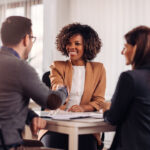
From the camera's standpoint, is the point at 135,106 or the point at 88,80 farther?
the point at 88,80

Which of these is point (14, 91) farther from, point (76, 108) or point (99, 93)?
point (99, 93)


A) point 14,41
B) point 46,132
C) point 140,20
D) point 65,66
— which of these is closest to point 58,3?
point 140,20

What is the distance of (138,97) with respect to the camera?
163 cm

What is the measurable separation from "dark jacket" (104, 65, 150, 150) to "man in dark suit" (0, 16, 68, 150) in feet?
1.31

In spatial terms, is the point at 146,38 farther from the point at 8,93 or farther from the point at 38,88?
the point at 8,93

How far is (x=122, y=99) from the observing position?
1646mm

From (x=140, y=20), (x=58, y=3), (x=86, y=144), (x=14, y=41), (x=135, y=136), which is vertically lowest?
(x=86, y=144)

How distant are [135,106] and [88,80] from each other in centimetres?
92

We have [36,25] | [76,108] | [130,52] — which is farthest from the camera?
[36,25]

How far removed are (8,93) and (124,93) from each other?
2.01 ft

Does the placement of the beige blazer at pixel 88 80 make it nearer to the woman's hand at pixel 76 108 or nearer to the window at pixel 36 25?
the woman's hand at pixel 76 108

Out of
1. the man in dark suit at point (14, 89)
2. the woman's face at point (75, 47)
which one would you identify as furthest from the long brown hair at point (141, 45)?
the woman's face at point (75, 47)

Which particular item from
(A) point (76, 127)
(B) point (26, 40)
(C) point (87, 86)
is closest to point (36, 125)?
(A) point (76, 127)

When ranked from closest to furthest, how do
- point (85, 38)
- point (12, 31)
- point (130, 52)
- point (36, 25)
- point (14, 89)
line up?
1. point (14, 89)
2. point (12, 31)
3. point (130, 52)
4. point (85, 38)
5. point (36, 25)
